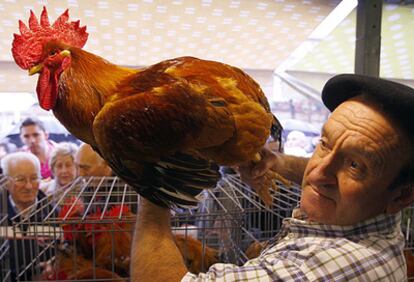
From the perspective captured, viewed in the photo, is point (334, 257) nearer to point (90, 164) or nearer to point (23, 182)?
point (90, 164)

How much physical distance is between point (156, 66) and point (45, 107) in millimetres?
252

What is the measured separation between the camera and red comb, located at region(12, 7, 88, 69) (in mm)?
663

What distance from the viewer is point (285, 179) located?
928 millimetres

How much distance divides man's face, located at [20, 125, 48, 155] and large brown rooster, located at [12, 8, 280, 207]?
1.54 meters

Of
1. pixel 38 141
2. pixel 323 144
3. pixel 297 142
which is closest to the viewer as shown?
pixel 323 144

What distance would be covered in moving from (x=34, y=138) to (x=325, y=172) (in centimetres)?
203

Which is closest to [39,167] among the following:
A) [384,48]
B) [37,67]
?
[37,67]

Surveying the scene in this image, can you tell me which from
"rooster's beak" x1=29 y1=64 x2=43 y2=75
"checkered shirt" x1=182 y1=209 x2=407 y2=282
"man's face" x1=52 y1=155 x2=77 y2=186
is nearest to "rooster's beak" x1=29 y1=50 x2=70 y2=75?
"rooster's beak" x1=29 y1=64 x2=43 y2=75

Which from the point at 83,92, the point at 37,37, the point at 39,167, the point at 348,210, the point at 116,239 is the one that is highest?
the point at 37,37

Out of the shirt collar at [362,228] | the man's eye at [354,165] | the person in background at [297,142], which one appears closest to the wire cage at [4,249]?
the shirt collar at [362,228]

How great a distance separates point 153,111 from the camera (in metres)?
0.57

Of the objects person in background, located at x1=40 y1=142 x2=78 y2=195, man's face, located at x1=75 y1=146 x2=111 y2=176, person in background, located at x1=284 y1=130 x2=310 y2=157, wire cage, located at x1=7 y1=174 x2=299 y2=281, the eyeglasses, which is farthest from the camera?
person in background, located at x1=284 y1=130 x2=310 y2=157

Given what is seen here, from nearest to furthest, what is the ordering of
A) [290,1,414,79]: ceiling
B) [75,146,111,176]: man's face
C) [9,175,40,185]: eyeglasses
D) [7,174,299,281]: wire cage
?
[7,174,299,281]: wire cage < [290,1,414,79]: ceiling < [9,175,40,185]: eyeglasses < [75,146,111,176]: man's face

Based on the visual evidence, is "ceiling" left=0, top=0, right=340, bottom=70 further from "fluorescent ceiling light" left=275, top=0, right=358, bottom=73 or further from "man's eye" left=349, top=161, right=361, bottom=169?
"man's eye" left=349, top=161, right=361, bottom=169
